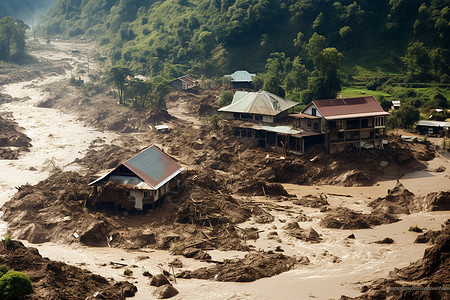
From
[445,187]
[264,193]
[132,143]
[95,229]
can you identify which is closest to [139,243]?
[95,229]

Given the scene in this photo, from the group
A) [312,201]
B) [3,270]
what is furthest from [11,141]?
[3,270]

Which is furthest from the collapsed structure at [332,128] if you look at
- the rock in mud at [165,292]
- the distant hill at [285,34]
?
the distant hill at [285,34]

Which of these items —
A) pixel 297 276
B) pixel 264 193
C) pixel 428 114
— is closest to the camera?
pixel 297 276

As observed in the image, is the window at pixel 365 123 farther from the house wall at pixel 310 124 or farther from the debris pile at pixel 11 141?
the debris pile at pixel 11 141

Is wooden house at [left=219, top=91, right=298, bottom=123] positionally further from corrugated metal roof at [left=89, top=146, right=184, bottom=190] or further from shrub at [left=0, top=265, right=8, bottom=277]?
shrub at [left=0, top=265, right=8, bottom=277]

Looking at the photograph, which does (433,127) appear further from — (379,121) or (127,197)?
(127,197)

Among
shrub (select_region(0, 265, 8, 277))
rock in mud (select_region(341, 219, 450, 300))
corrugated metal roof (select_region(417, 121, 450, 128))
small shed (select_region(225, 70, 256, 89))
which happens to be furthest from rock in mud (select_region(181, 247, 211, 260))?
small shed (select_region(225, 70, 256, 89))

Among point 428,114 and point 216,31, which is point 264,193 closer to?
point 428,114
